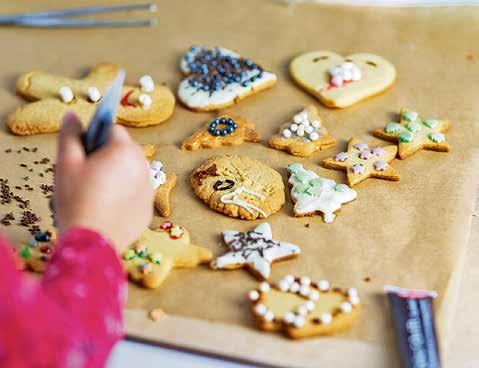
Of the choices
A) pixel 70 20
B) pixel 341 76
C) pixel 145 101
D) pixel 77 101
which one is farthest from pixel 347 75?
pixel 70 20

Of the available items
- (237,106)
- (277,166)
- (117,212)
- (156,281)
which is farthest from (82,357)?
(237,106)

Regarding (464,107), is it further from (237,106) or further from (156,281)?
(156,281)

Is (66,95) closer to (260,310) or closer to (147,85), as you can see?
(147,85)

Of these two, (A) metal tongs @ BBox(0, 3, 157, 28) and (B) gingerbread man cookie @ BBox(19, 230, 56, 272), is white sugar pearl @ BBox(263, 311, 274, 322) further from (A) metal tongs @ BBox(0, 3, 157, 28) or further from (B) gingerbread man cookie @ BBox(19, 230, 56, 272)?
(A) metal tongs @ BBox(0, 3, 157, 28)

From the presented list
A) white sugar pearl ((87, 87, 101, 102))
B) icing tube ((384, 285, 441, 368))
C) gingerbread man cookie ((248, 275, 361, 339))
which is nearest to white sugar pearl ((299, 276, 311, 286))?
gingerbread man cookie ((248, 275, 361, 339))

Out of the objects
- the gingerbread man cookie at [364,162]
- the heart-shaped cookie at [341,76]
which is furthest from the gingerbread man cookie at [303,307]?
the heart-shaped cookie at [341,76]
